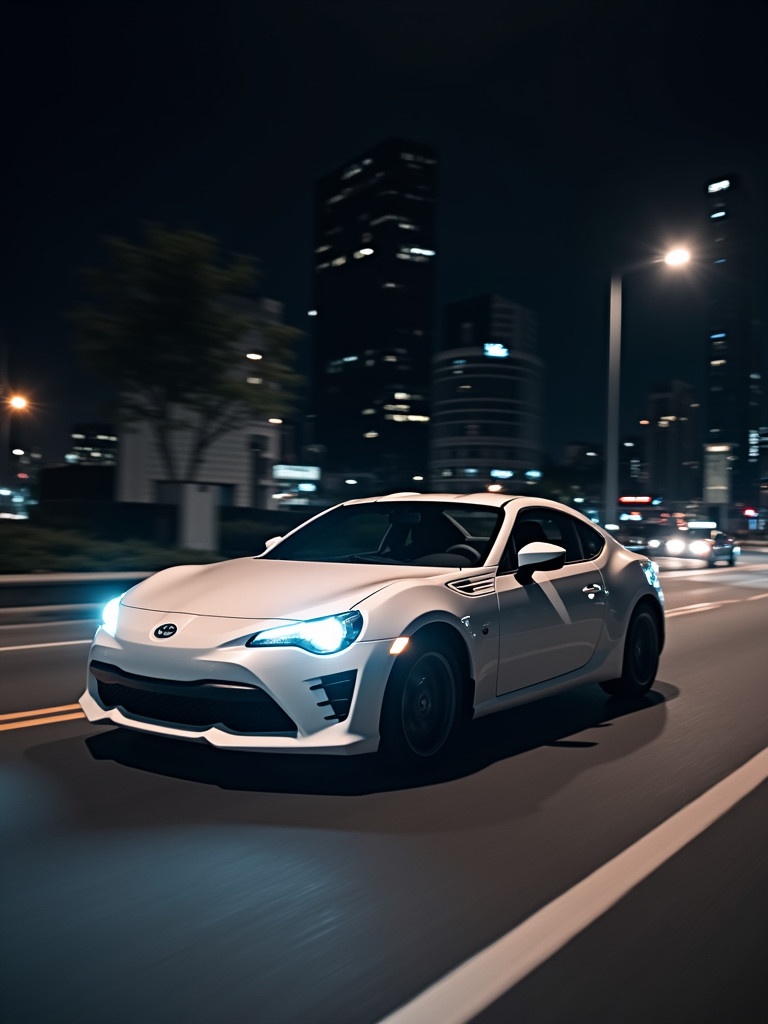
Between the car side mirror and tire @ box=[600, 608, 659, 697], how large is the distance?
4.92 ft

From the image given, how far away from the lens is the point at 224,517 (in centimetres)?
3250

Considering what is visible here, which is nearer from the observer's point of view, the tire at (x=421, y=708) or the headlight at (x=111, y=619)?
the tire at (x=421, y=708)

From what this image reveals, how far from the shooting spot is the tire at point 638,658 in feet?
23.6

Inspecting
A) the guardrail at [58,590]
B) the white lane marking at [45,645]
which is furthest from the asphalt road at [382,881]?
the guardrail at [58,590]

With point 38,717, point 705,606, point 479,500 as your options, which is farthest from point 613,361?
point 38,717

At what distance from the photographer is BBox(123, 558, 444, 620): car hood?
4852mm

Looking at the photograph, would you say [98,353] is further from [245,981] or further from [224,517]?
[245,981]

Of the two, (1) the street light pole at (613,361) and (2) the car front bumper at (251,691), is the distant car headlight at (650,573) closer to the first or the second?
(2) the car front bumper at (251,691)

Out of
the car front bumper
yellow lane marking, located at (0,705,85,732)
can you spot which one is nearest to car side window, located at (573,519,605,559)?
the car front bumper

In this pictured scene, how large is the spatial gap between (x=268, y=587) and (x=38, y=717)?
2.12 meters

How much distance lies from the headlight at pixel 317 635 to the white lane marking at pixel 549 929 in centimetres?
152

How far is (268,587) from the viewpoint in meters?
5.18

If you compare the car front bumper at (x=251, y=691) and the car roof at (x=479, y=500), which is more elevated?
the car roof at (x=479, y=500)

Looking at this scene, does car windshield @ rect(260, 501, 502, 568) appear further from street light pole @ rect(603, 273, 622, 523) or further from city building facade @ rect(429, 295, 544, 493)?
city building facade @ rect(429, 295, 544, 493)
